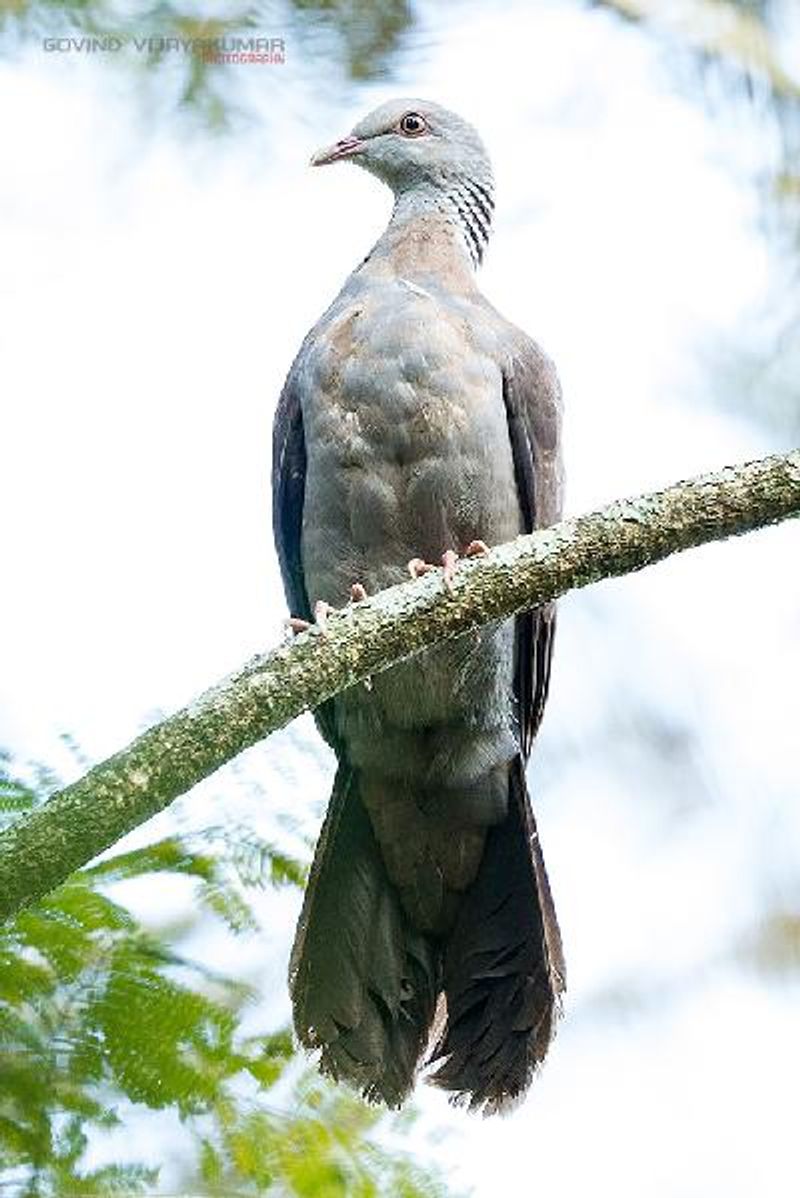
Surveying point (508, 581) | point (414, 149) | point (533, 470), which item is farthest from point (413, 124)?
point (508, 581)

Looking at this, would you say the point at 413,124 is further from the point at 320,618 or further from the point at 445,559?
the point at 320,618

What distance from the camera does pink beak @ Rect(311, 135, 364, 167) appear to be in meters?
6.16

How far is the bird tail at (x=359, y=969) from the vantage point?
4.66m

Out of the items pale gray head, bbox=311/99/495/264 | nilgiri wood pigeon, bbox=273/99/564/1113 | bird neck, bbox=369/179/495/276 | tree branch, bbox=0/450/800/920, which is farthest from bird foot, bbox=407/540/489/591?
pale gray head, bbox=311/99/495/264

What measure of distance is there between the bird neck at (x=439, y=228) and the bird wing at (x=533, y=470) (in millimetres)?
456

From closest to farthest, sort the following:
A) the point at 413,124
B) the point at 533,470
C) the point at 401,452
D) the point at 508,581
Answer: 1. the point at 508,581
2. the point at 401,452
3. the point at 533,470
4. the point at 413,124

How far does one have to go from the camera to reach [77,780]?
10.1 ft

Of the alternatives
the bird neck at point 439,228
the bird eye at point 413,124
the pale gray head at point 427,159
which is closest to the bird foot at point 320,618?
the bird neck at point 439,228

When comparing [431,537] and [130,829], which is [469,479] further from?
[130,829]

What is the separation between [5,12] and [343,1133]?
11.4 feet

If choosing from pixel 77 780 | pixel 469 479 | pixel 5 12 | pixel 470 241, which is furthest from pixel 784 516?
pixel 5 12

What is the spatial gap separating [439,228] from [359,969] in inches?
83.1

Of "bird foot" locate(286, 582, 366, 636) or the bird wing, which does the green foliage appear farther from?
the bird wing

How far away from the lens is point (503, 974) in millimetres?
4805
